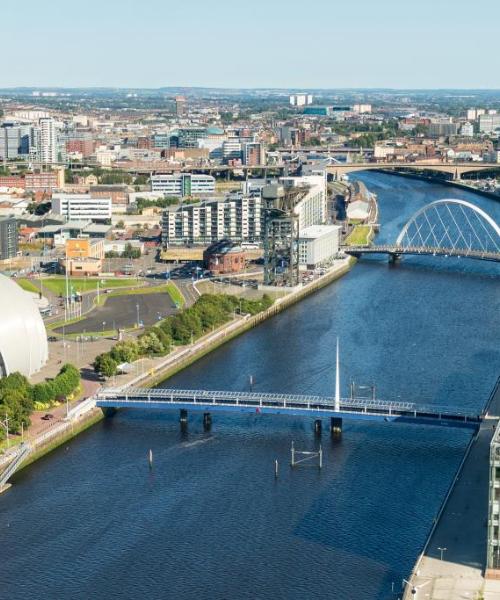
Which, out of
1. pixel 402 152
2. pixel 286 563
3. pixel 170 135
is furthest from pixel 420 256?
pixel 170 135

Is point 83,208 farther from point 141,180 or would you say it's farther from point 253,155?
point 253,155

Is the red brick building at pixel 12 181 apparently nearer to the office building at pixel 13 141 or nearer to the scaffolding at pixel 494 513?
the office building at pixel 13 141

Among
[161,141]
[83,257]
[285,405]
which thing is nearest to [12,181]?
[83,257]

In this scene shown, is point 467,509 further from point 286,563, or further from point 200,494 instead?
point 200,494

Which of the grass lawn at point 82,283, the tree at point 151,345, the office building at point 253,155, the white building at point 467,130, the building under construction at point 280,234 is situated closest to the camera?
the tree at point 151,345

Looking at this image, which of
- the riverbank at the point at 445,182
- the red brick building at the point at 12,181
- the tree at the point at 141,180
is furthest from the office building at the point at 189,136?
the red brick building at the point at 12,181
